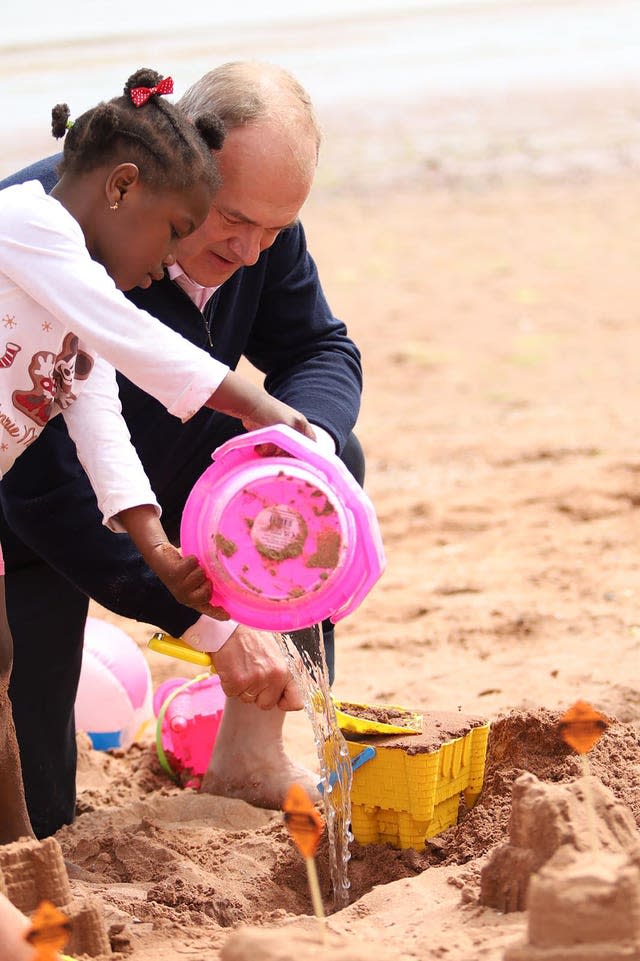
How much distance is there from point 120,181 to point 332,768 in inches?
44.9

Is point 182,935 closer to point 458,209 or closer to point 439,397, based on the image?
point 439,397

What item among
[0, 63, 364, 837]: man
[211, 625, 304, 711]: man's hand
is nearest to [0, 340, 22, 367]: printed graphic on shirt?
[0, 63, 364, 837]: man

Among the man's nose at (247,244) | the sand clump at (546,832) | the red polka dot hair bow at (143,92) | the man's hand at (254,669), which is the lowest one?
the man's hand at (254,669)

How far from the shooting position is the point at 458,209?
1000 cm

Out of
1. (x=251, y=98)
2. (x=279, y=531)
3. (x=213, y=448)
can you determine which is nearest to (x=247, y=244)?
(x=251, y=98)

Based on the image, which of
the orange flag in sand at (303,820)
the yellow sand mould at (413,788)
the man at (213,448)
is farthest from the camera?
the man at (213,448)

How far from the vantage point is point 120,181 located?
7.13ft

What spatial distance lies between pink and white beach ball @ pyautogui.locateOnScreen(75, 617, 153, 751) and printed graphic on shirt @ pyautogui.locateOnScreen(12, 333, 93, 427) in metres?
1.13

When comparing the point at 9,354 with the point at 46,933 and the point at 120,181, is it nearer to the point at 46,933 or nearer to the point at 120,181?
the point at 120,181

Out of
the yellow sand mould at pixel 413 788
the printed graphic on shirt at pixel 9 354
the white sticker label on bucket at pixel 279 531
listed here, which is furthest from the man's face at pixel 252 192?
the yellow sand mould at pixel 413 788

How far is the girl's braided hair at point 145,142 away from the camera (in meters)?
2.19

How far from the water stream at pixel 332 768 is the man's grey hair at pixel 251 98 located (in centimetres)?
100

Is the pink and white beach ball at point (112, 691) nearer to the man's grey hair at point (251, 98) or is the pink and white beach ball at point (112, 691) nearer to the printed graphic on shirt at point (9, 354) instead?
the printed graphic on shirt at point (9, 354)

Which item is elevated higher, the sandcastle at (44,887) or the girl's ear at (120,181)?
the girl's ear at (120,181)
